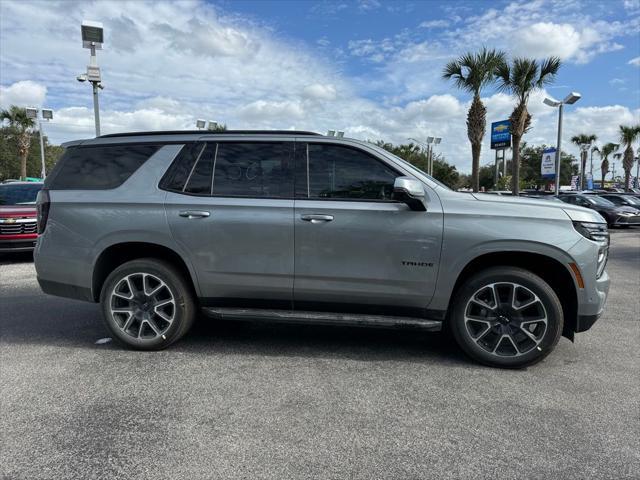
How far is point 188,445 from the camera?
8.75 feet

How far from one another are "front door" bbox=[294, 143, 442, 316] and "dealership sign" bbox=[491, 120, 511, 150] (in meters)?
43.6

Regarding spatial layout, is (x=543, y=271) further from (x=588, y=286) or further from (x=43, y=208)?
(x=43, y=208)

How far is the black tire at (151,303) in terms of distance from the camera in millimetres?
4051

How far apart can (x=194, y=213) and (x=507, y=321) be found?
2808mm

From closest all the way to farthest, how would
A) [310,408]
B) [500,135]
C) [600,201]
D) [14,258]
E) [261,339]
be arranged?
[310,408] < [261,339] < [14,258] < [600,201] < [500,135]

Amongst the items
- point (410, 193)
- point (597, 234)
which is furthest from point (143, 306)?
point (597, 234)

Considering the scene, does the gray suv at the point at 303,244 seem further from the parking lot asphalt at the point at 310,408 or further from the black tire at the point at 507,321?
the parking lot asphalt at the point at 310,408

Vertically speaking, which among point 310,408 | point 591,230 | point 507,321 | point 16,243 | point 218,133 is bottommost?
point 310,408

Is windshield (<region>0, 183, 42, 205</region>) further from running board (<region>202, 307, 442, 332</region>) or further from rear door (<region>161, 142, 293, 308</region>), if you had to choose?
running board (<region>202, 307, 442, 332</region>)

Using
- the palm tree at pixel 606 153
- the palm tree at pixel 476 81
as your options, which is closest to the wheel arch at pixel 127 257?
the palm tree at pixel 476 81

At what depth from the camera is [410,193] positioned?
3535 millimetres

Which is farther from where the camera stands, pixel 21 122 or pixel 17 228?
pixel 21 122

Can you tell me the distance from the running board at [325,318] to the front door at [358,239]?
9 centimetres

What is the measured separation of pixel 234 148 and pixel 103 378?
2203 mm
